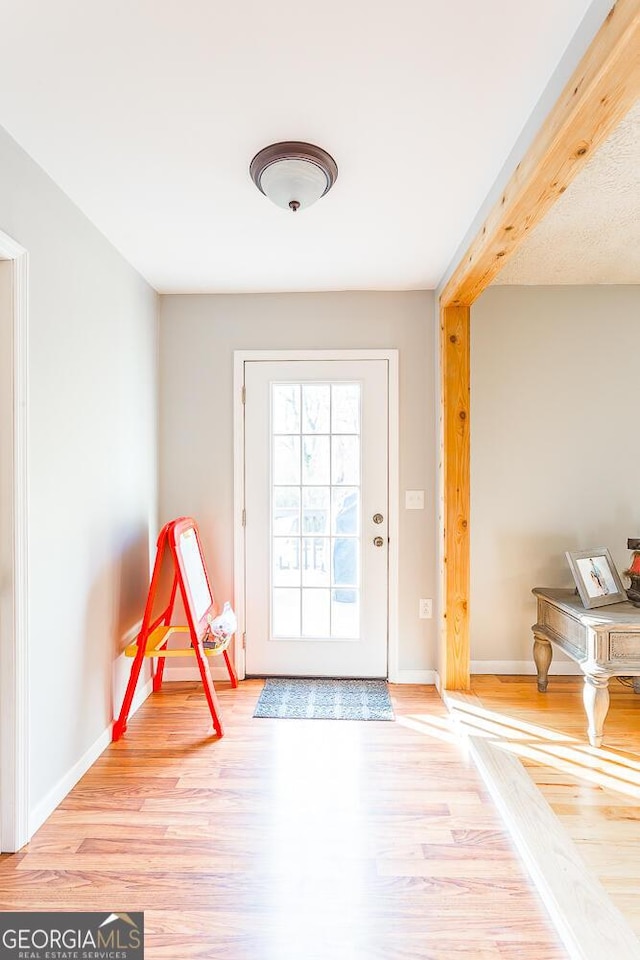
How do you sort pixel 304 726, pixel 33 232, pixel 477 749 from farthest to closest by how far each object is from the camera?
1. pixel 304 726
2. pixel 477 749
3. pixel 33 232

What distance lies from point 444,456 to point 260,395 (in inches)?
46.4

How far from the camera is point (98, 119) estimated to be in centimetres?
189

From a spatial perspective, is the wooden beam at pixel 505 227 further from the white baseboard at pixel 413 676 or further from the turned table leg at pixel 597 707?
the turned table leg at pixel 597 707

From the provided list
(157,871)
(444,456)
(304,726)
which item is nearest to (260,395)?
(444,456)

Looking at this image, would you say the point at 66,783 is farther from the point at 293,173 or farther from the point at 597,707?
the point at 293,173

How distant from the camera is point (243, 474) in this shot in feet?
12.2

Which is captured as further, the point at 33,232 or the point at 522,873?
the point at 33,232

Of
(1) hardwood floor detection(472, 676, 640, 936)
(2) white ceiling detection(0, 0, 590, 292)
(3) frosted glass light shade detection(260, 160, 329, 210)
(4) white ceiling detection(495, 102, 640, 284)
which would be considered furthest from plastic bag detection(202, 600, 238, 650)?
(4) white ceiling detection(495, 102, 640, 284)

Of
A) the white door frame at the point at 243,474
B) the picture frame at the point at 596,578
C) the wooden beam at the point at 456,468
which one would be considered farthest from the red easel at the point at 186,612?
the picture frame at the point at 596,578

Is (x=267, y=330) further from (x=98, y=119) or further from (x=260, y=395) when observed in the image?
(x=98, y=119)

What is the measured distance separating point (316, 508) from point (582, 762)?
1.91m

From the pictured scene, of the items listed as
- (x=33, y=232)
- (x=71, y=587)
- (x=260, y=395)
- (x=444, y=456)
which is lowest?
(x=71, y=587)

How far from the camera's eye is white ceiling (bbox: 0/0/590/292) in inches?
58.2

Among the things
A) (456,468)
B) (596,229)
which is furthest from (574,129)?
(456,468)
